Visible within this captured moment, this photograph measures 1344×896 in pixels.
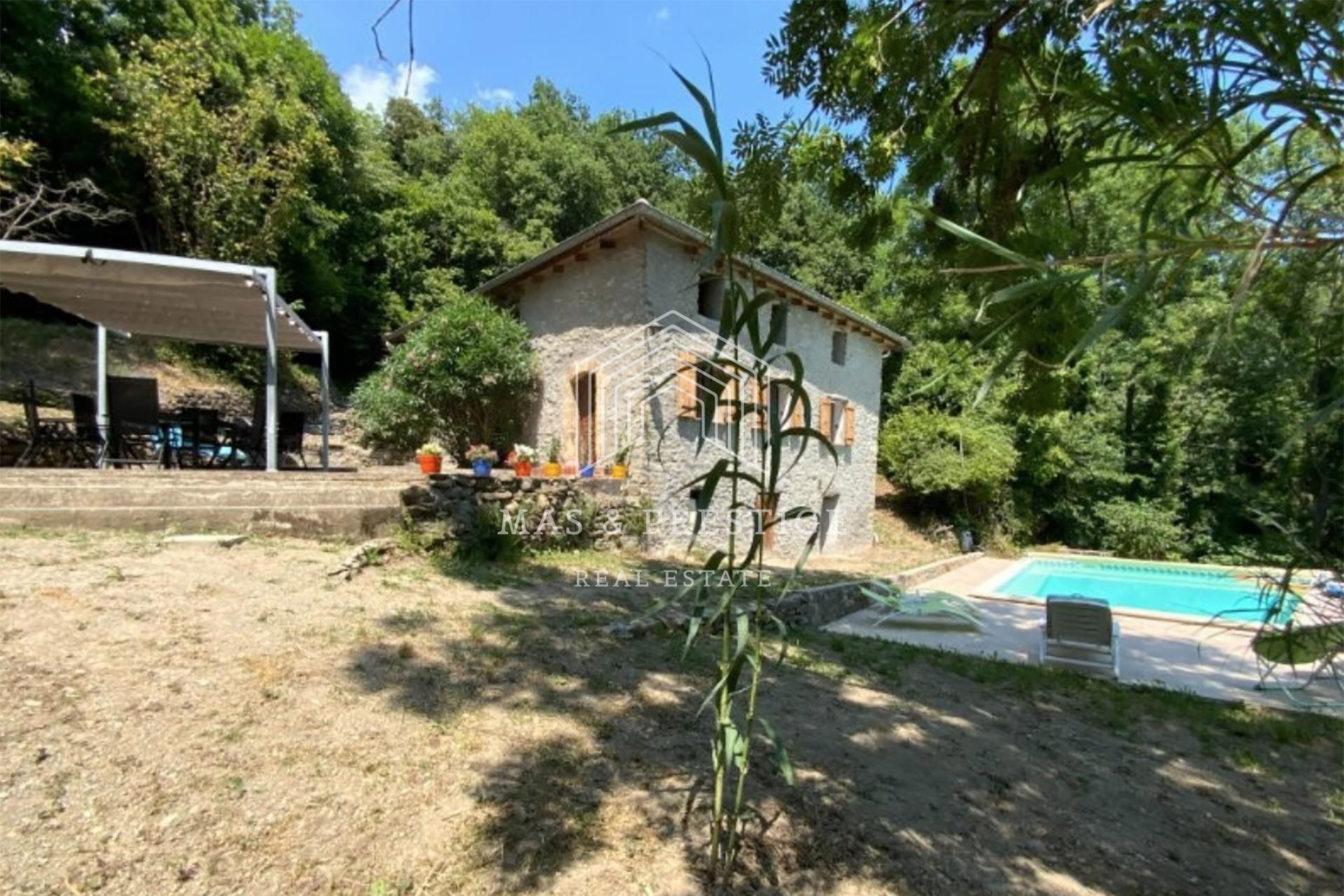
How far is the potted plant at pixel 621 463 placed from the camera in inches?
328

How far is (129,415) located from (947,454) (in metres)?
15.1

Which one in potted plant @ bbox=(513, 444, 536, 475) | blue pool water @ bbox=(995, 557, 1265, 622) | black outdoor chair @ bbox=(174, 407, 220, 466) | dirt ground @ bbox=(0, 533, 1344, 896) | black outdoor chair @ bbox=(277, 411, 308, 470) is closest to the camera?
dirt ground @ bbox=(0, 533, 1344, 896)

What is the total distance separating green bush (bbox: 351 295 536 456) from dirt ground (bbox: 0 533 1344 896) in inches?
203

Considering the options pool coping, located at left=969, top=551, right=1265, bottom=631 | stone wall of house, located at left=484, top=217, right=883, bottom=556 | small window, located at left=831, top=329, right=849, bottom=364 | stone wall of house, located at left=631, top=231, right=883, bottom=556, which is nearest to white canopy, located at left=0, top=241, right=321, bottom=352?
stone wall of house, located at left=484, top=217, right=883, bottom=556

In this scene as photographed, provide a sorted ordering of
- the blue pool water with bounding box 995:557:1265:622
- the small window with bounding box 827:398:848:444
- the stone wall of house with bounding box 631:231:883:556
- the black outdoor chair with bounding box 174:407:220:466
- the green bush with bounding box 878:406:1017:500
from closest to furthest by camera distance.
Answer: the black outdoor chair with bounding box 174:407:220:466 < the stone wall of house with bounding box 631:231:883:556 < the blue pool water with bounding box 995:557:1265:622 < the small window with bounding box 827:398:848:444 < the green bush with bounding box 878:406:1017:500

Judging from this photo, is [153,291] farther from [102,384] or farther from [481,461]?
[481,461]

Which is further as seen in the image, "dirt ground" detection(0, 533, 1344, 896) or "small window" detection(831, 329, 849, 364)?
"small window" detection(831, 329, 849, 364)

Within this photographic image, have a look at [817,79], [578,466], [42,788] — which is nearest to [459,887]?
[42,788]

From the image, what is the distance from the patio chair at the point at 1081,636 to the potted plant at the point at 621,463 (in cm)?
509

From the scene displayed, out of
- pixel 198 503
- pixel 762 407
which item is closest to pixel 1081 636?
pixel 762 407

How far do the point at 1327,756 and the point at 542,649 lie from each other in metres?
4.78

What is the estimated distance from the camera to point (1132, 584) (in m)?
11.4

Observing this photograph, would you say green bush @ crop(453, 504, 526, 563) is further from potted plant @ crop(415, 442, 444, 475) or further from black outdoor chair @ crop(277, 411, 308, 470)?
black outdoor chair @ crop(277, 411, 308, 470)

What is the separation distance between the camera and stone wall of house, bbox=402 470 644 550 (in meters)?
5.98
